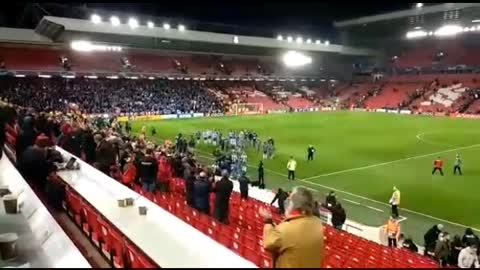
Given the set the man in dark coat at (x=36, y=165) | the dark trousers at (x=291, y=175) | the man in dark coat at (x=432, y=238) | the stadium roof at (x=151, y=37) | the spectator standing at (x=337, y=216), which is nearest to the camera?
the man in dark coat at (x=36, y=165)

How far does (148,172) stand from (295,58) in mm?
64820

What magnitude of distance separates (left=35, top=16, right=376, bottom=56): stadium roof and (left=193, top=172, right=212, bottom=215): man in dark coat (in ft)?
131

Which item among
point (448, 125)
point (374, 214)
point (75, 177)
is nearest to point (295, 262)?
point (75, 177)

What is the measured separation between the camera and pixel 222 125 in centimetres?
4572

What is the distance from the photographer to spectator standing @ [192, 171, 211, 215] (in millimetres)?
10945

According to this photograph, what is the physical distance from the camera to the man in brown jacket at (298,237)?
12.9 feet

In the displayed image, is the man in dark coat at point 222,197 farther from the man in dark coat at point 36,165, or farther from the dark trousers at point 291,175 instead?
the dark trousers at point 291,175

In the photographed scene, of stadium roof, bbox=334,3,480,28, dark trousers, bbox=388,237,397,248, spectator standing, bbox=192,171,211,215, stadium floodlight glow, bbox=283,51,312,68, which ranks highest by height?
stadium roof, bbox=334,3,480,28

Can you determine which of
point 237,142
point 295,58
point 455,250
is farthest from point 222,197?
point 295,58

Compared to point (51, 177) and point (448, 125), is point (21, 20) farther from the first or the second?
point (51, 177)

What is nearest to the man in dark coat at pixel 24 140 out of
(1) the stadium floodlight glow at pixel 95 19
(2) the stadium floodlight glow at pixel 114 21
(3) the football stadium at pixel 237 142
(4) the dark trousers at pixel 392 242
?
(3) the football stadium at pixel 237 142

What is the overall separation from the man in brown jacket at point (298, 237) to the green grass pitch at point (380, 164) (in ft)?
40.6

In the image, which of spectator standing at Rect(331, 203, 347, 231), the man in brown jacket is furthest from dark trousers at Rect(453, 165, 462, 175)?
the man in brown jacket

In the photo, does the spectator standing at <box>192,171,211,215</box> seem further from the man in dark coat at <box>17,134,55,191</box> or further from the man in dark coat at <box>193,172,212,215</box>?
the man in dark coat at <box>17,134,55,191</box>
